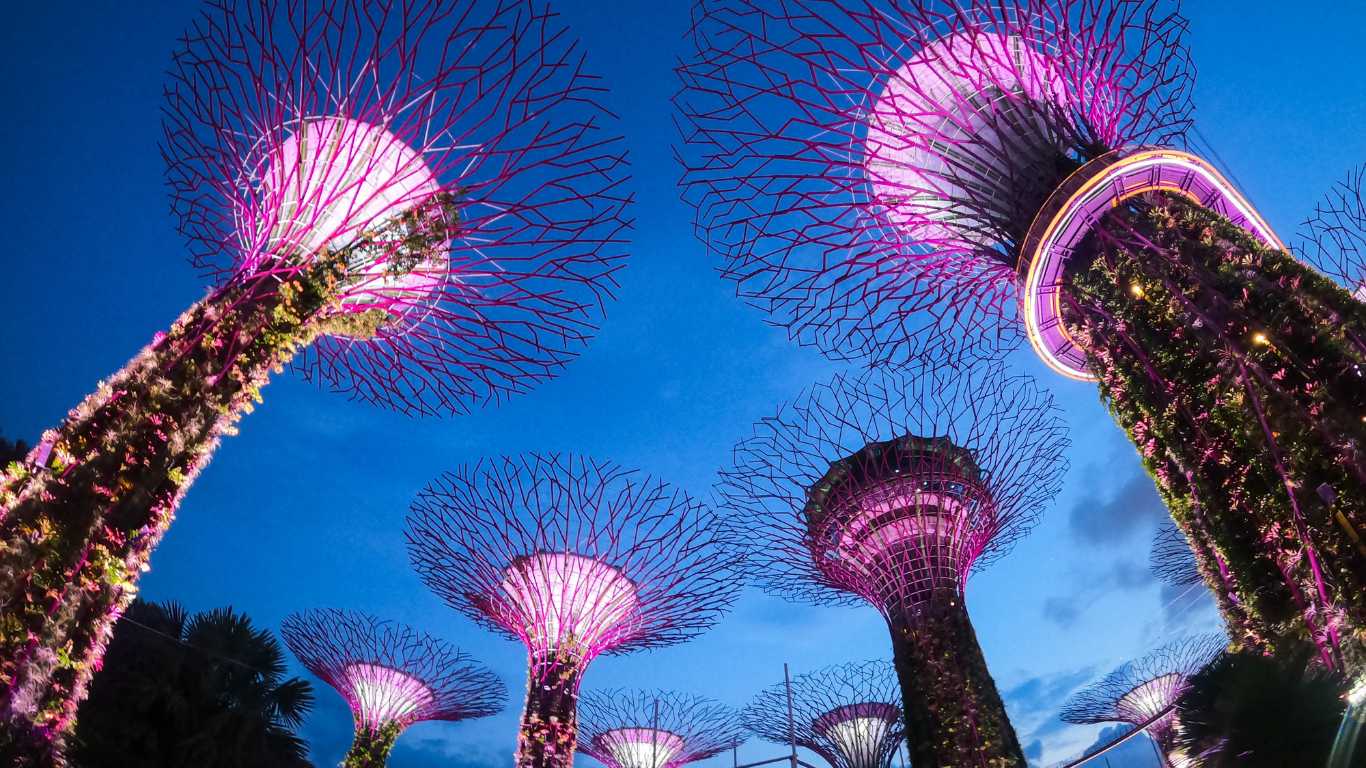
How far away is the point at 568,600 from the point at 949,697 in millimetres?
5974

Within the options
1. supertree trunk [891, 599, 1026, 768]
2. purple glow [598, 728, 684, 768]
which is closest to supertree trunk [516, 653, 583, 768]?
supertree trunk [891, 599, 1026, 768]

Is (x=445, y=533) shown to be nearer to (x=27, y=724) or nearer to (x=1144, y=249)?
(x=27, y=724)

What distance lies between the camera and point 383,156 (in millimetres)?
6914

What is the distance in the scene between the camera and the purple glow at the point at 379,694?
54.0 feet

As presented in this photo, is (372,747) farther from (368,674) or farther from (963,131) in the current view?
(963,131)

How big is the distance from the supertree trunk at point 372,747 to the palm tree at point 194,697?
1091mm

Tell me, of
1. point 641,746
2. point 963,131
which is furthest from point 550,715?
point 641,746

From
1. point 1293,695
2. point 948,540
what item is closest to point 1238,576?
point 1293,695

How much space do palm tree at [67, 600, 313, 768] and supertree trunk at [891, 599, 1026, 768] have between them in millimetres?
11710

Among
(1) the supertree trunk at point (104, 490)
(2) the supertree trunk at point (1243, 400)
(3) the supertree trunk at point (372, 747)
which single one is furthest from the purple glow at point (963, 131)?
(3) the supertree trunk at point (372, 747)

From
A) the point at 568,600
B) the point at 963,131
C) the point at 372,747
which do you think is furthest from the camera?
the point at 372,747

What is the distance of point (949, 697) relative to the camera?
9.04 meters

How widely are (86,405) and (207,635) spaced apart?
12886mm

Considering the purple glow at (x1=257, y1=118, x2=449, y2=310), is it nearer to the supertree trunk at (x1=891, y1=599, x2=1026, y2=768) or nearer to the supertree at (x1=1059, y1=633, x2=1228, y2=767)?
the supertree trunk at (x1=891, y1=599, x2=1026, y2=768)
